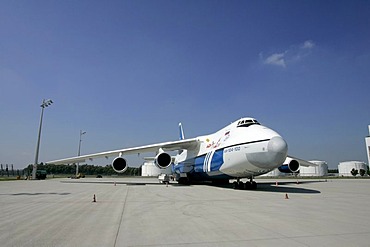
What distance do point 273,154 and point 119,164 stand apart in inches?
521

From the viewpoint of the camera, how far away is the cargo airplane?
44.2 ft

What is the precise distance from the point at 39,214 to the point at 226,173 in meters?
11.8

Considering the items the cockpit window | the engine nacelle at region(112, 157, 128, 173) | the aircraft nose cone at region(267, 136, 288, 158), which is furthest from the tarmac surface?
the engine nacelle at region(112, 157, 128, 173)

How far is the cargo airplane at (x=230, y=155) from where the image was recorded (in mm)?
13461

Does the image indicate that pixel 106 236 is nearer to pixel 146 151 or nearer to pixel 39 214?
pixel 39 214

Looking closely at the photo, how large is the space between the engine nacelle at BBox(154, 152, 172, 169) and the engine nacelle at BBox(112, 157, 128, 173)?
2855mm

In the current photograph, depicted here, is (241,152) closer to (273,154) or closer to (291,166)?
(273,154)

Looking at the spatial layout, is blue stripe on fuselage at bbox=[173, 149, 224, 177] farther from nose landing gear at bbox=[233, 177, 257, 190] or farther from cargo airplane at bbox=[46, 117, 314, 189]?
nose landing gear at bbox=[233, 177, 257, 190]

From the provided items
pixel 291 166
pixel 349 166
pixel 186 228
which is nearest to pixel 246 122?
pixel 291 166

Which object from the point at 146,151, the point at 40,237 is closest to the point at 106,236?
the point at 40,237

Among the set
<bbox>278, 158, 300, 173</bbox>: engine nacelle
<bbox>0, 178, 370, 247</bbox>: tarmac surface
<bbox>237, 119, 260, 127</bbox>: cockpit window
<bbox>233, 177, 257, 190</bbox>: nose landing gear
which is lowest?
<bbox>0, 178, 370, 247</bbox>: tarmac surface

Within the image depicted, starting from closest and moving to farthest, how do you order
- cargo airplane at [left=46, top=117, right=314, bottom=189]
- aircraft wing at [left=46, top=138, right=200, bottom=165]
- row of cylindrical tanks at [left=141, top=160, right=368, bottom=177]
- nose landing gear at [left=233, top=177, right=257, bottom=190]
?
cargo airplane at [left=46, top=117, right=314, bottom=189]
nose landing gear at [left=233, top=177, right=257, bottom=190]
aircraft wing at [left=46, top=138, right=200, bottom=165]
row of cylindrical tanks at [left=141, top=160, right=368, bottom=177]

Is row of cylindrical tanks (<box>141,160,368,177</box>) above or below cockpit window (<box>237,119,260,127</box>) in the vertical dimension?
below

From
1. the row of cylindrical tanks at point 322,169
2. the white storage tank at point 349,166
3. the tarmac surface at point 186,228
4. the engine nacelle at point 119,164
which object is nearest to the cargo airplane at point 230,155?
the engine nacelle at point 119,164
